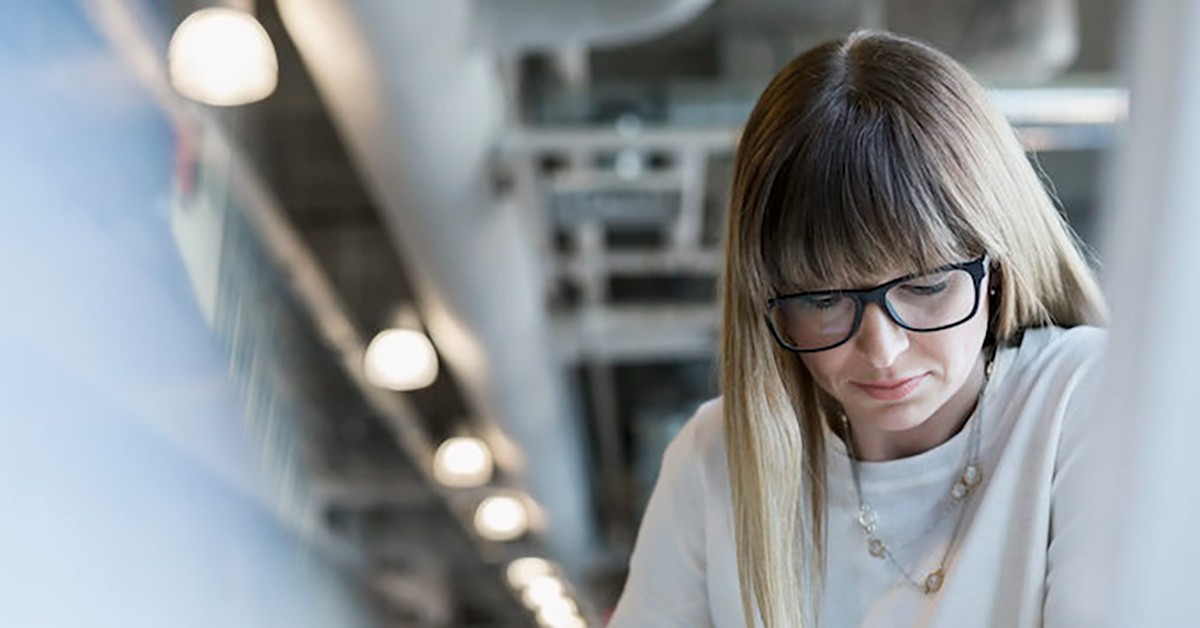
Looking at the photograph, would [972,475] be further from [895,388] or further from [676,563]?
[676,563]

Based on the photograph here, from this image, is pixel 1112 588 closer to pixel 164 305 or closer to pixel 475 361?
pixel 164 305

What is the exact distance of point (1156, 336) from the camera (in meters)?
0.43

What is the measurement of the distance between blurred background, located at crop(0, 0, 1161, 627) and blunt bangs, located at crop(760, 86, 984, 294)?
0.27m

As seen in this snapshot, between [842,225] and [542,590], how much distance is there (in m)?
10.8

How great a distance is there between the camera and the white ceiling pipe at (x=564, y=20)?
3.79 meters

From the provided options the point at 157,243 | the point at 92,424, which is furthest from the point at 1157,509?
the point at 157,243

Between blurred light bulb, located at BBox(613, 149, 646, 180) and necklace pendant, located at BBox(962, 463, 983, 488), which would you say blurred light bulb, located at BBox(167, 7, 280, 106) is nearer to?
blurred light bulb, located at BBox(613, 149, 646, 180)

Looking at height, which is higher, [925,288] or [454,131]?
[454,131]

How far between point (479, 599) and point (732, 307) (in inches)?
544

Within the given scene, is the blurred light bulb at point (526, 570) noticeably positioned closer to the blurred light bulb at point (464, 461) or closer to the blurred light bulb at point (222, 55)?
the blurred light bulb at point (464, 461)

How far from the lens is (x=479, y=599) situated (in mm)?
14711

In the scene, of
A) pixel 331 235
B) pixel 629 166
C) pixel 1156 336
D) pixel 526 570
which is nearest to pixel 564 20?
pixel 629 166

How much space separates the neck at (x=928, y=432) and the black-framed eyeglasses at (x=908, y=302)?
3.7 inches

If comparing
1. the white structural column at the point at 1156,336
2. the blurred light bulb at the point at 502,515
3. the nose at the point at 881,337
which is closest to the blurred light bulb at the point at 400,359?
the blurred light bulb at the point at 502,515
